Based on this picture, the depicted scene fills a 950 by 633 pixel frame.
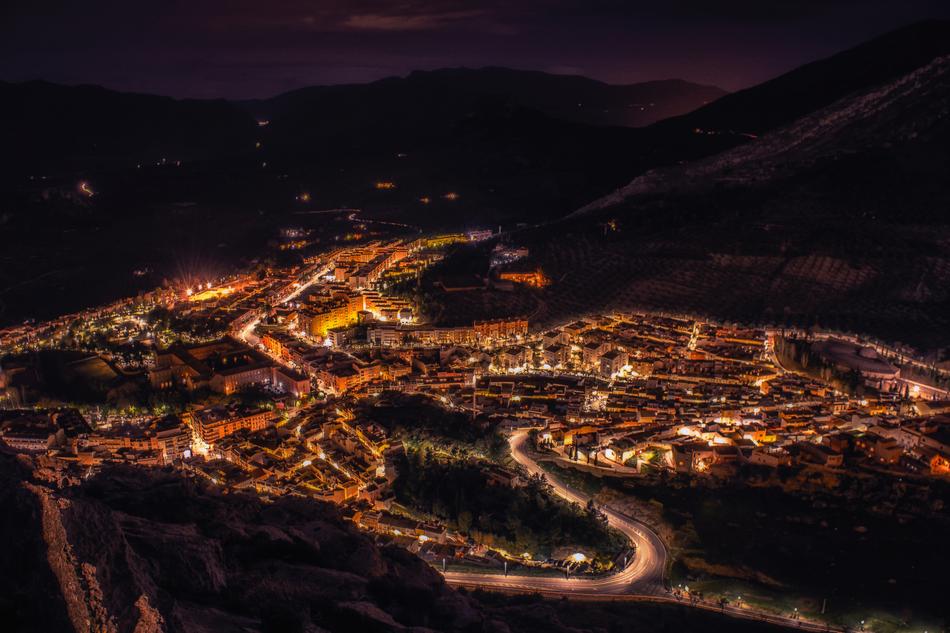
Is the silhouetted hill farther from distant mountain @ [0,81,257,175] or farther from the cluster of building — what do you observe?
distant mountain @ [0,81,257,175]

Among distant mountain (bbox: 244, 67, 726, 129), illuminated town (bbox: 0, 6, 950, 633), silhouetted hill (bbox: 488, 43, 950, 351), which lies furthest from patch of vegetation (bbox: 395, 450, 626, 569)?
distant mountain (bbox: 244, 67, 726, 129)

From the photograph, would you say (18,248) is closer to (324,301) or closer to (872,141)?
(324,301)

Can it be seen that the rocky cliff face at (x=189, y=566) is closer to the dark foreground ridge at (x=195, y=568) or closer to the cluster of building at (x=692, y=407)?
the dark foreground ridge at (x=195, y=568)

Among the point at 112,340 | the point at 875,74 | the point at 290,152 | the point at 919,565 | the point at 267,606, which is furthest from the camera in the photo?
the point at 290,152

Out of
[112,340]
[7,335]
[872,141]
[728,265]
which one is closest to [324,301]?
[112,340]

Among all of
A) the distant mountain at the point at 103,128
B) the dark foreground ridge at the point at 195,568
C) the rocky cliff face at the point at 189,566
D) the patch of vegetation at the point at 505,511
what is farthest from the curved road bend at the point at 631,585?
the distant mountain at the point at 103,128

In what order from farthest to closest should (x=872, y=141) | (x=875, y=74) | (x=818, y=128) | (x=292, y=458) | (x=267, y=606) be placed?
(x=875, y=74) < (x=818, y=128) < (x=872, y=141) < (x=292, y=458) < (x=267, y=606)
